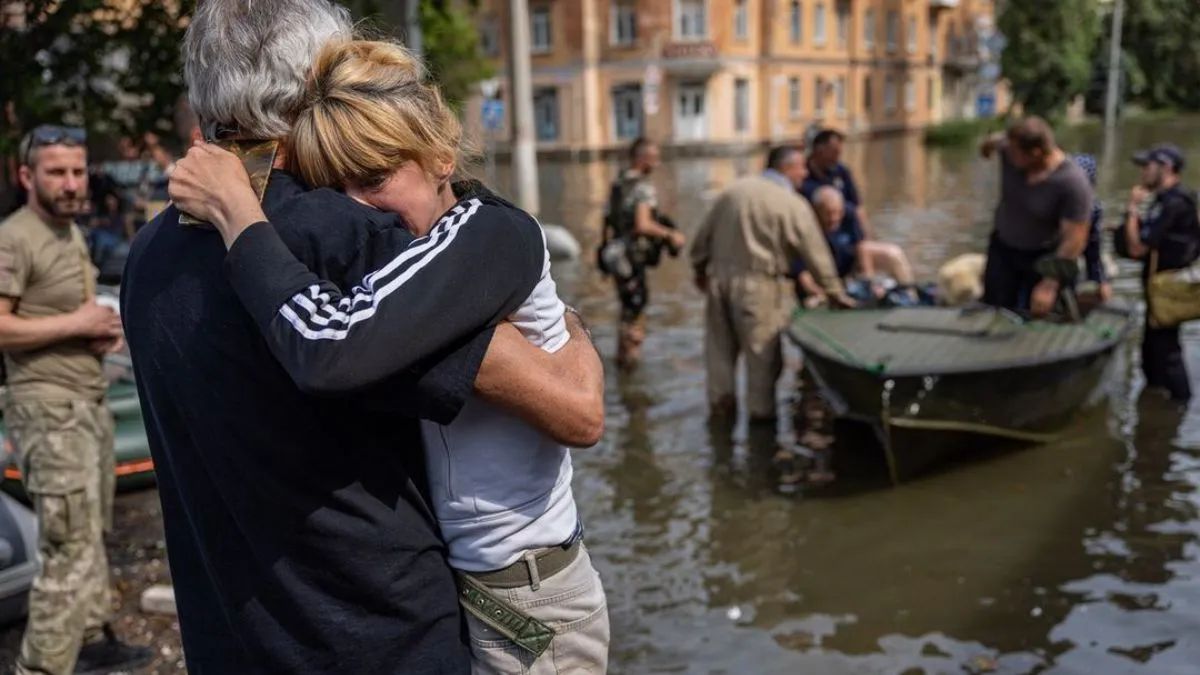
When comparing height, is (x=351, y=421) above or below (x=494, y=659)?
above

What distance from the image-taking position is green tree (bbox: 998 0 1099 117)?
172ft

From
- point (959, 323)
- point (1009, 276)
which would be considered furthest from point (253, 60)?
point (1009, 276)

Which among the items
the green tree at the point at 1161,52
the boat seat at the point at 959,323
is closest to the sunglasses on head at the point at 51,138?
the boat seat at the point at 959,323

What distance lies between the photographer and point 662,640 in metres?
5.03

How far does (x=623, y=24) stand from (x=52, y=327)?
150ft

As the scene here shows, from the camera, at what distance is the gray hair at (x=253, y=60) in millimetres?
1809

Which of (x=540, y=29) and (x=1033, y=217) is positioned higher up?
(x=540, y=29)

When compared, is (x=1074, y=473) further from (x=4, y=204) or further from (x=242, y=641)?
(x=4, y=204)

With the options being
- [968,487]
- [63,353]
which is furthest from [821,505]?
[63,353]

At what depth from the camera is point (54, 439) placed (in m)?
4.04

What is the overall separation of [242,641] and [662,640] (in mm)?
3312

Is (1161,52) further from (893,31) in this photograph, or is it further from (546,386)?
(546,386)

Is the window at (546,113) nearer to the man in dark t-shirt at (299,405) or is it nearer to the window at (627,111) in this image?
the window at (627,111)

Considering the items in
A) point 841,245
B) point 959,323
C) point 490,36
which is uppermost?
point 490,36
